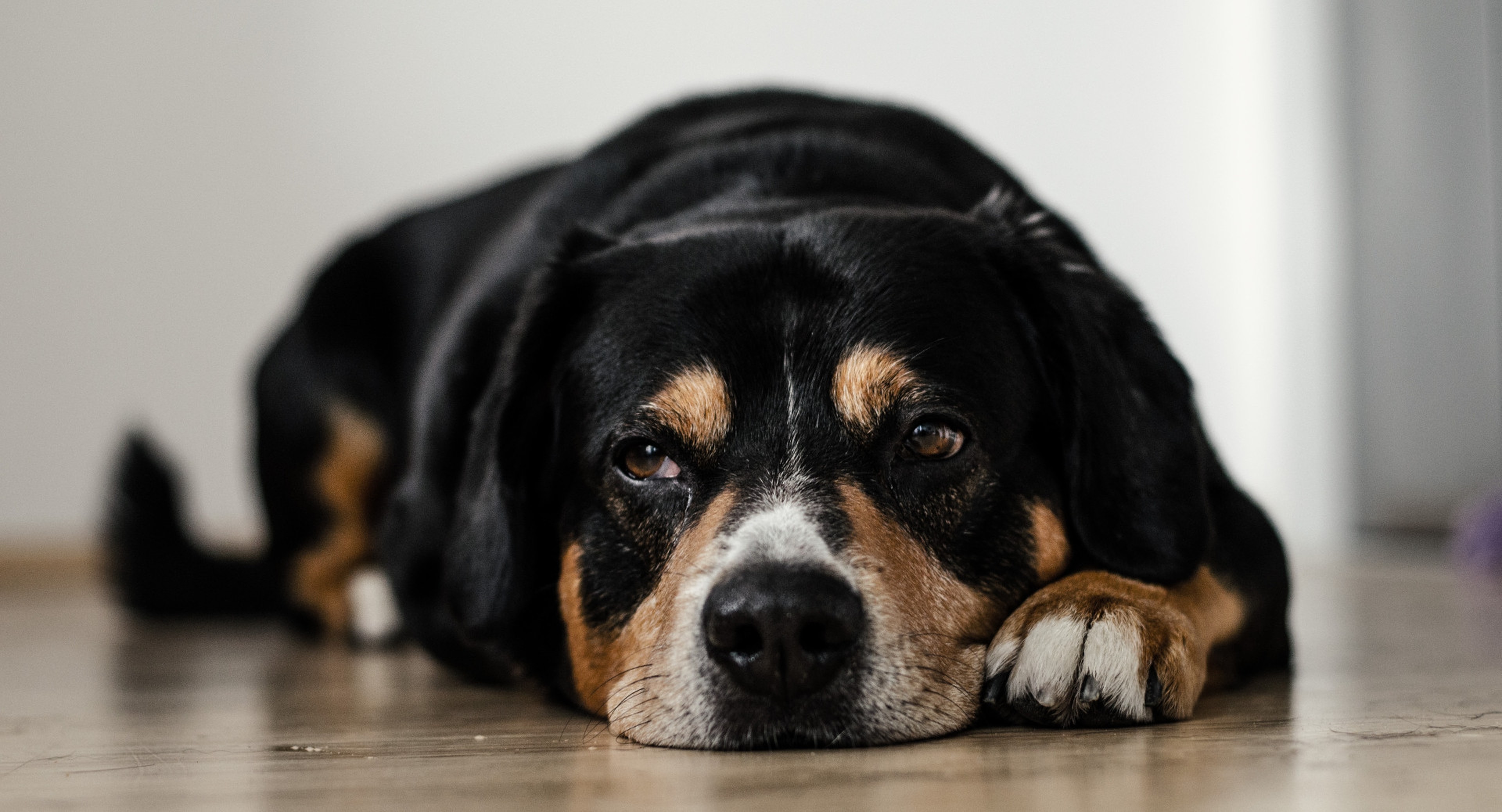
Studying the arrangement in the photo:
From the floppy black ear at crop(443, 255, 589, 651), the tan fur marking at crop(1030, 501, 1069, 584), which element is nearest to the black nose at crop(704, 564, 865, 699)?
the tan fur marking at crop(1030, 501, 1069, 584)

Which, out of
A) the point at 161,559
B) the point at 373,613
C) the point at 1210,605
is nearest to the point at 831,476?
the point at 1210,605

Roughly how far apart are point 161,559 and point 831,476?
3054 mm

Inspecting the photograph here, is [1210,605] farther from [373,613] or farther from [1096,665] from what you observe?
[373,613]

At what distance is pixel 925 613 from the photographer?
1992 mm

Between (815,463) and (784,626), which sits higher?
(815,463)

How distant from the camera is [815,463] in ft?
6.72

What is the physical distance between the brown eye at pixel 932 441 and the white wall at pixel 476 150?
4750 millimetres

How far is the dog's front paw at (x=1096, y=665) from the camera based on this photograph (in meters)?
1.92

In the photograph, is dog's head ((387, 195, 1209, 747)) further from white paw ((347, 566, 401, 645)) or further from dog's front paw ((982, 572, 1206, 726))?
white paw ((347, 566, 401, 645))

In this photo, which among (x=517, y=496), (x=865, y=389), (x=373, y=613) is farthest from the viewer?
(x=373, y=613)

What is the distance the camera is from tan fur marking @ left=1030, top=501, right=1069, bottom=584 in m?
2.20

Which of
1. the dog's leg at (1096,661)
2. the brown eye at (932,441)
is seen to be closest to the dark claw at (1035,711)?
the dog's leg at (1096,661)

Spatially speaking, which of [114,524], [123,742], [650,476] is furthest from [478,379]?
[114,524]

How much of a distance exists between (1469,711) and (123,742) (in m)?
1.94
